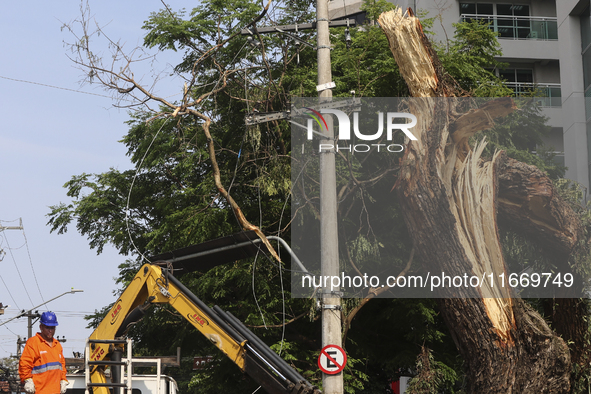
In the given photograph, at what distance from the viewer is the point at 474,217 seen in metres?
11.4

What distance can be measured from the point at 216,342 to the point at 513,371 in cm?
440

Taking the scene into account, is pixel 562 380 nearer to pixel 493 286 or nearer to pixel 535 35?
pixel 493 286

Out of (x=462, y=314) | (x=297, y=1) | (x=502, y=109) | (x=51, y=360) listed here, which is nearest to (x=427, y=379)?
(x=462, y=314)

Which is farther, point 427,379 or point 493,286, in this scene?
point 427,379

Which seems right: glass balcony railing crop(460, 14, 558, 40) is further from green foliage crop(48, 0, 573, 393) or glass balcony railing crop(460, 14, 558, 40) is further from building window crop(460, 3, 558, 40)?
green foliage crop(48, 0, 573, 393)

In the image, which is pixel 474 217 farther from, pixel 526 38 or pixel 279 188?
pixel 526 38

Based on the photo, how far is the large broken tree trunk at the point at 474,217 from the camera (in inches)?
404

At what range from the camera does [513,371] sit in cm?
1009

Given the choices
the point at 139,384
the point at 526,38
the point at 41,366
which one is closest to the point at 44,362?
the point at 41,366

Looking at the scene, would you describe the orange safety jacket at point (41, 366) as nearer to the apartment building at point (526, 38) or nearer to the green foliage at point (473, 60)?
the green foliage at point (473, 60)

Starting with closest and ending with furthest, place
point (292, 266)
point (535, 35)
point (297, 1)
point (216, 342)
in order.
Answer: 1. point (216, 342)
2. point (292, 266)
3. point (297, 1)
4. point (535, 35)

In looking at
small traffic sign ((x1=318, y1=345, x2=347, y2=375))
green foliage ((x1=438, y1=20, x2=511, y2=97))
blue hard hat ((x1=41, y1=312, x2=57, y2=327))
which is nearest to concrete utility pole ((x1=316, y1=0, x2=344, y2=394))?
small traffic sign ((x1=318, y1=345, x2=347, y2=375))

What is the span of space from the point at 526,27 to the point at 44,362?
32411mm

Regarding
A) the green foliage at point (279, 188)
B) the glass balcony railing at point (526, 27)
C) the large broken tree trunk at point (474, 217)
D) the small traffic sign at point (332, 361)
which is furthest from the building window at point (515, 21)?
the small traffic sign at point (332, 361)
